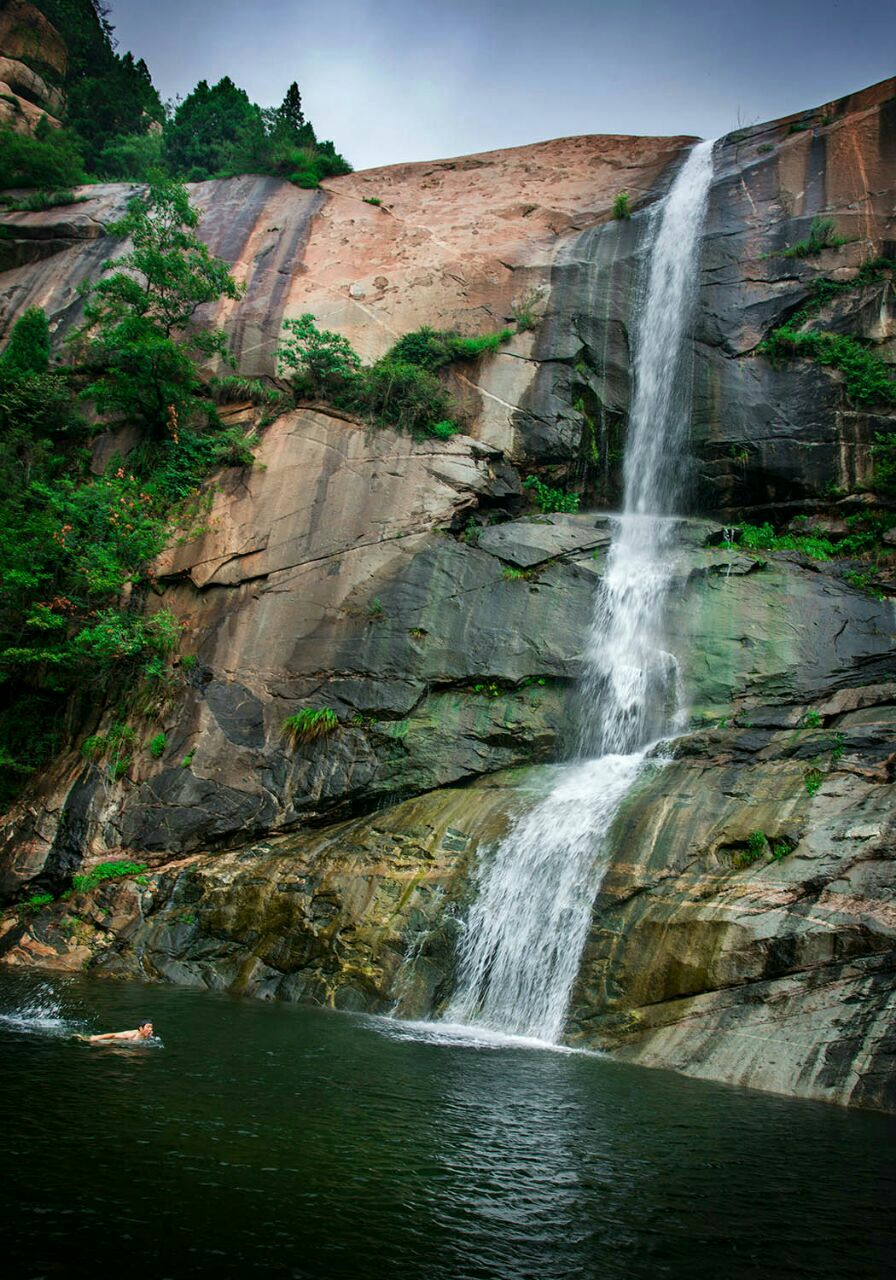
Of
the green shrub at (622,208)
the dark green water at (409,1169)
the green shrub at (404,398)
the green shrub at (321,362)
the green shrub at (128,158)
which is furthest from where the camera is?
the green shrub at (128,158)

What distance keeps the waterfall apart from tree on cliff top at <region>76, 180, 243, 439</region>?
11.3 meters

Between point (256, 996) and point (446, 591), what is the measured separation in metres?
8.46

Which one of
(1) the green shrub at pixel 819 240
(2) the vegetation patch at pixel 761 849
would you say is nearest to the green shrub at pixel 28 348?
(1) the green shrub at pixel 819 240

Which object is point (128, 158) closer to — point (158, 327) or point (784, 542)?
point (158, 327)

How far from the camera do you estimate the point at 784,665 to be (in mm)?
14336

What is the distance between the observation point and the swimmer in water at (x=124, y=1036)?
26.4 feet

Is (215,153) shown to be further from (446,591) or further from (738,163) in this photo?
(446,591)

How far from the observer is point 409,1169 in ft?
17.4

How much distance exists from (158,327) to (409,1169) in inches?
792

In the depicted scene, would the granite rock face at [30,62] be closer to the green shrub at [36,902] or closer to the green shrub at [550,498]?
the green shrub at [550,498]

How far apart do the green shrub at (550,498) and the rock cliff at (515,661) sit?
0.48 meters

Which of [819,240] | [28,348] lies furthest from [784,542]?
[28,348]

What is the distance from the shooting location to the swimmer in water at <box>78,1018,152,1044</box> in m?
8.05

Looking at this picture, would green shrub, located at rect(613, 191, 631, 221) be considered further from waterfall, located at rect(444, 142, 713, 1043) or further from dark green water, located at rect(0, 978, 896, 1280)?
dark green water, located at rect(0, 978, 896, 1280)
